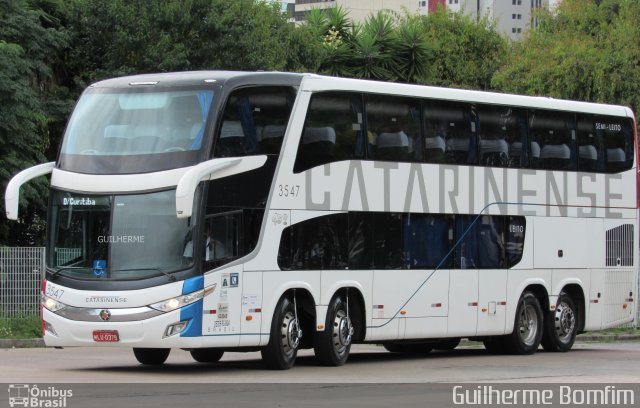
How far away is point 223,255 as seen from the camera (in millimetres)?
19453

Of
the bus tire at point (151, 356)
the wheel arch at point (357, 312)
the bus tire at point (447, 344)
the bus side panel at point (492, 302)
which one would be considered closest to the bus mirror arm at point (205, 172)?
the wheel arch at point (357, 312)

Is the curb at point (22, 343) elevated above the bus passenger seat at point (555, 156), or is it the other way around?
the bus passenger seat at point (555, 156)

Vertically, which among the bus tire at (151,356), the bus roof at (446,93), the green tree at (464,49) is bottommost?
the bus tire at (151,356)

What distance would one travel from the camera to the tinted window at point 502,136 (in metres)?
24.5

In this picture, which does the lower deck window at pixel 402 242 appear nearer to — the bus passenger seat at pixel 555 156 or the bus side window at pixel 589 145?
the bus passenger seat at pixel 555 156

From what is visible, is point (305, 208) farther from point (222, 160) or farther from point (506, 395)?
point (506, 395)

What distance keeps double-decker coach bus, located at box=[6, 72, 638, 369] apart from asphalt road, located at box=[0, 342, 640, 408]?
1.71 feet

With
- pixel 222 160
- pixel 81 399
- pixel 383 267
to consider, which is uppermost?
pixel 222 160

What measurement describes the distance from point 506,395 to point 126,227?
585 centimetres

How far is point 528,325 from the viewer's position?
84.9 ft

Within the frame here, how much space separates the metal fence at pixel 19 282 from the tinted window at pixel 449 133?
34.9 ft

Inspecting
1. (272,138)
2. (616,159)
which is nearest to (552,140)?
(616,159)

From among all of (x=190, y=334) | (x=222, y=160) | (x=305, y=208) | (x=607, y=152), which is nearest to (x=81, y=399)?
(x=190, y=334)

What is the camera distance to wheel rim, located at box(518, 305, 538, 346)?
1013 inches
